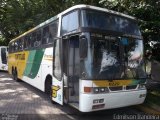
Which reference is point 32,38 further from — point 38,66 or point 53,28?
point 53,28

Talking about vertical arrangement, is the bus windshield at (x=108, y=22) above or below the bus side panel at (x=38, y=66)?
above

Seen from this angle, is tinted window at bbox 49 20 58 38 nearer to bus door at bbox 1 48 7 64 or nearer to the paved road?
the paved road

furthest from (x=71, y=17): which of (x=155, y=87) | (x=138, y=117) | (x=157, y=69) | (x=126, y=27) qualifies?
Result: (x=157, y=69)

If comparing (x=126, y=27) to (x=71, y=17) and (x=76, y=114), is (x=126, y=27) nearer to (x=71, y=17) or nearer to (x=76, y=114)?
(x=71, y=17)

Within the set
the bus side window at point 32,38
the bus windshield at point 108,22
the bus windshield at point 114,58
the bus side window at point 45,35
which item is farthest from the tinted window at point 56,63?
the bus side window at point 32,38

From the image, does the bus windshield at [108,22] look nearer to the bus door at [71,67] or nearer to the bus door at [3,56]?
the bus door at [71,67]

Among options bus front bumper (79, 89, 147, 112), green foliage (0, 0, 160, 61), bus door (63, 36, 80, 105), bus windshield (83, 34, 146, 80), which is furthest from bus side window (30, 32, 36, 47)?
bus front bumper (79, 89, 147, 112)

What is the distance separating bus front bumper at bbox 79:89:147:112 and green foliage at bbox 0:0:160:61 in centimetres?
371

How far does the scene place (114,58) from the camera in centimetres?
849

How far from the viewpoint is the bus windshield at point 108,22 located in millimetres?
8367

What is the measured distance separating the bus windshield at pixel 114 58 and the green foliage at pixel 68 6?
2.86 m

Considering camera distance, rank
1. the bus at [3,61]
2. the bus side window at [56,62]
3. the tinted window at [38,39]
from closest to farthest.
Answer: the bus side window at [56,62], the tinted window at [38,39], the bus at [3,61]

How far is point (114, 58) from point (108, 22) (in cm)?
111

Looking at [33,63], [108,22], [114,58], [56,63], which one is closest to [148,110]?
[114,58]
